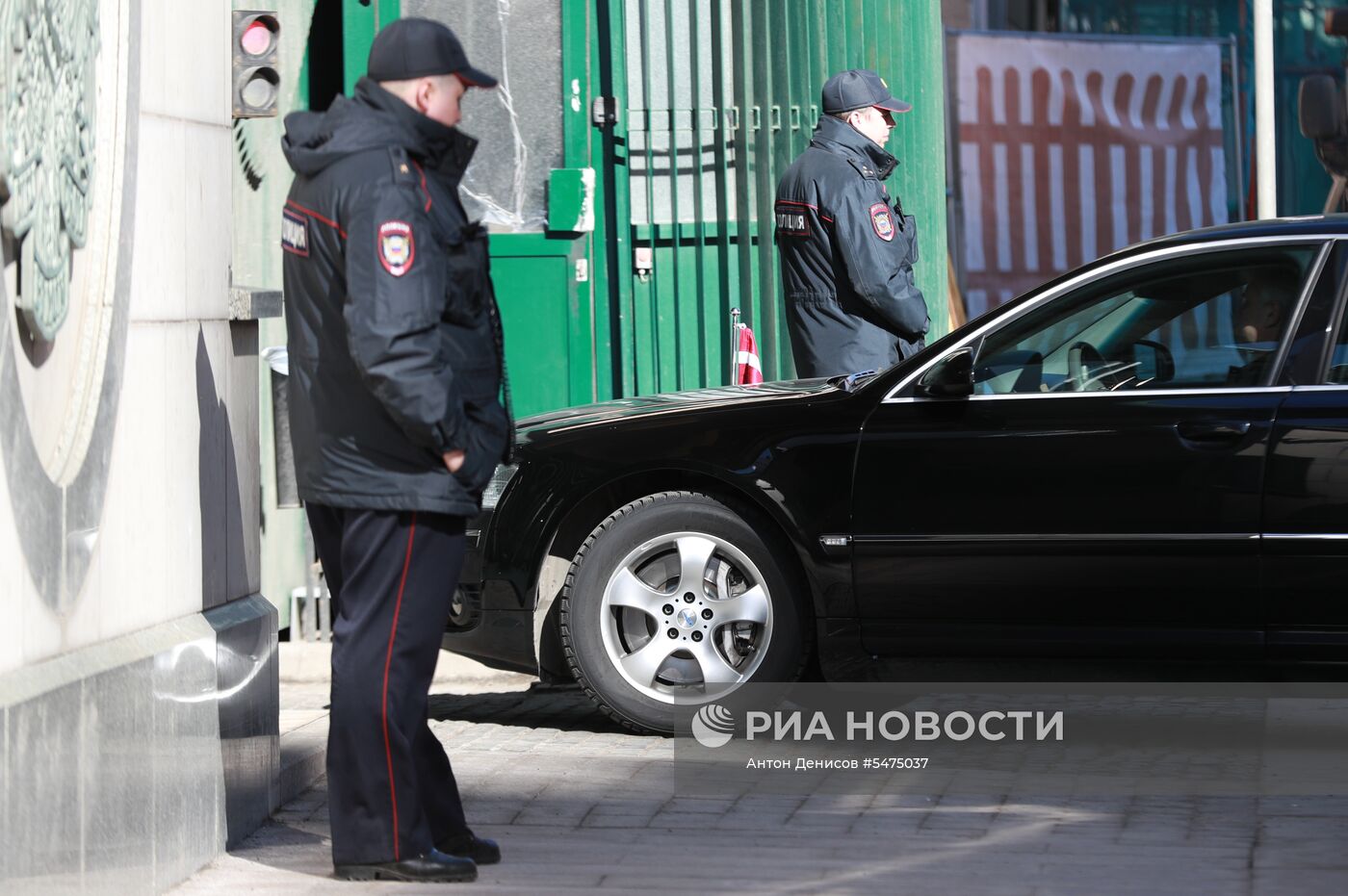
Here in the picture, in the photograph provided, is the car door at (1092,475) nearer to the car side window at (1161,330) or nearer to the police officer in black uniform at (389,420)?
the car side window at (1161,330)

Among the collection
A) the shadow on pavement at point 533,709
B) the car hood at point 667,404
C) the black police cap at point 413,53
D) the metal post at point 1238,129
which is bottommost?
the shadow on pavement at point 533,709

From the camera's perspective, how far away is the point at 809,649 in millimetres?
6582

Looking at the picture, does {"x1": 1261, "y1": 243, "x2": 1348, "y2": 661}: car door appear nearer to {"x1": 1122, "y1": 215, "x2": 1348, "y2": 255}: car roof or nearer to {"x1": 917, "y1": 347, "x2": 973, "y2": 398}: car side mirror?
{"x1": 1122, "y1": 215, "x2": 1348, "y2": 255}: car roof

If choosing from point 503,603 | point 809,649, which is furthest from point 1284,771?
point 503,603

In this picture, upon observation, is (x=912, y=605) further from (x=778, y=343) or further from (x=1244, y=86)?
(x=1244, y=86)

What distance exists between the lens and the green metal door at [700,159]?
9.88 m

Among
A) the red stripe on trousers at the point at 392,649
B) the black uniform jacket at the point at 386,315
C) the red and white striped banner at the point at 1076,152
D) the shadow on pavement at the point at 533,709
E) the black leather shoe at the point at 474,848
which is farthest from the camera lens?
the red and white striped banner at the point at 1076,152

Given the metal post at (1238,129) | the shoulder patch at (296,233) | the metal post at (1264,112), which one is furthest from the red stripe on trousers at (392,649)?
the metal post at (1238,129)

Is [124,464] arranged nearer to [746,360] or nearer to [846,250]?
[846,250]

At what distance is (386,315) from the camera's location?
4508mm

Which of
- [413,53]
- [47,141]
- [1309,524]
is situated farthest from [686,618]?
[47,141]

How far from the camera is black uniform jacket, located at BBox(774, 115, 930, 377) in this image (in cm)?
795

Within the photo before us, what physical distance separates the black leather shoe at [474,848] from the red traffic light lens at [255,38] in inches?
88.1

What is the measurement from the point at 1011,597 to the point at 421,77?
2.46m
